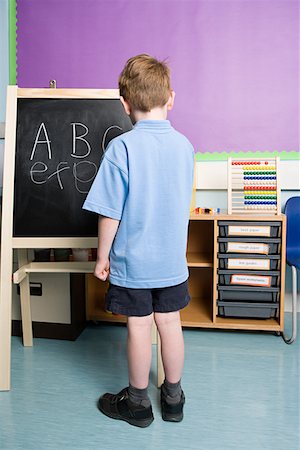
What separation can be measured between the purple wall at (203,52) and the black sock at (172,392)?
1598 mm

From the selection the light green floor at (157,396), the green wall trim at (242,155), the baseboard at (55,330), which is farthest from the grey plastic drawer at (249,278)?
the baseboard at (55,330)

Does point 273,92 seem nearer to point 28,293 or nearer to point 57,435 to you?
point 28,293

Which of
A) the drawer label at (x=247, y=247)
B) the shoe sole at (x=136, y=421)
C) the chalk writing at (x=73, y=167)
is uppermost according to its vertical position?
the chalk writing at (x=73, y=167)

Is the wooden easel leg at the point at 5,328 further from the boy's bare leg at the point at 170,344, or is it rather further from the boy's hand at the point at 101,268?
the boy's bare leg at the point at 170,344

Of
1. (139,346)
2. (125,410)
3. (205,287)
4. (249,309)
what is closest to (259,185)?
(249,309)

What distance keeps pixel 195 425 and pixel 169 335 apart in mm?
330

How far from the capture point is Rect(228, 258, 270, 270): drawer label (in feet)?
8.52

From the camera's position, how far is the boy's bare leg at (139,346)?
5.59 feet

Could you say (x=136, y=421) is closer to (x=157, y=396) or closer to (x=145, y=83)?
(x=157, y=396)

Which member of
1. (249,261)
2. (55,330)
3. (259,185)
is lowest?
(55,330)

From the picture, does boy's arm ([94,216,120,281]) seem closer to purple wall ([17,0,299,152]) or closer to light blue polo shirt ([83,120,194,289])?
light blue polo shirt ([83,120,194,289])

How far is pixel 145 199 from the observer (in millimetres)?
1615

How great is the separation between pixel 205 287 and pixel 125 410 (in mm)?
1452

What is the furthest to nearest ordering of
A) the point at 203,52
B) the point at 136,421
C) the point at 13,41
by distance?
the point at 13,41, the point at 203,52, the point at 136,421
